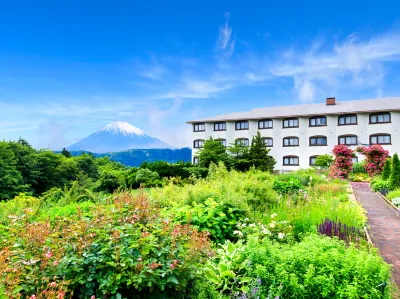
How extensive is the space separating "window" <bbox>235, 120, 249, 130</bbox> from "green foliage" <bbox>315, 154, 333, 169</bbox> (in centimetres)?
1006

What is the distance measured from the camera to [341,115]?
3469cm

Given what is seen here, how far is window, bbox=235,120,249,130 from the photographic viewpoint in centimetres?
3977

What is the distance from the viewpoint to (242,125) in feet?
132

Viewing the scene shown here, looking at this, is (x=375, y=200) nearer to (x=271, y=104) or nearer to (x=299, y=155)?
(x=299, y=155)

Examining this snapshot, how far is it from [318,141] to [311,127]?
1.76m

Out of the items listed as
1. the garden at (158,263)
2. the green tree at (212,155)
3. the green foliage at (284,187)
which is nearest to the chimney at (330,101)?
the green tree at (212,155)

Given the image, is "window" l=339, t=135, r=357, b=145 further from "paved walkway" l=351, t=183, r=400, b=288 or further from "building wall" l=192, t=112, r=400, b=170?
"paved walkway" l=351, t=183, r=400, b=288

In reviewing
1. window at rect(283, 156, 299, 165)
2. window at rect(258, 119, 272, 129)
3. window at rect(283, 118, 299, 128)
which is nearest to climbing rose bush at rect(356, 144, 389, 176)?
window at rect(283, 156, 299, 165)

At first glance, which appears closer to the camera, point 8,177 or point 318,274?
point 318,274

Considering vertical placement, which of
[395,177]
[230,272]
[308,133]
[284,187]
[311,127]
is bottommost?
[230,272]

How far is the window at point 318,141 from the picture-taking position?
117 feet

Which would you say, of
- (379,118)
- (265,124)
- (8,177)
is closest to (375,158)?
(379,118)

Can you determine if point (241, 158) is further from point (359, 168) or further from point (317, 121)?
point (359, 168)

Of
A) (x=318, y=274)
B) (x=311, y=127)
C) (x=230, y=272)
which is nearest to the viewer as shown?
(x=318, y=274)
